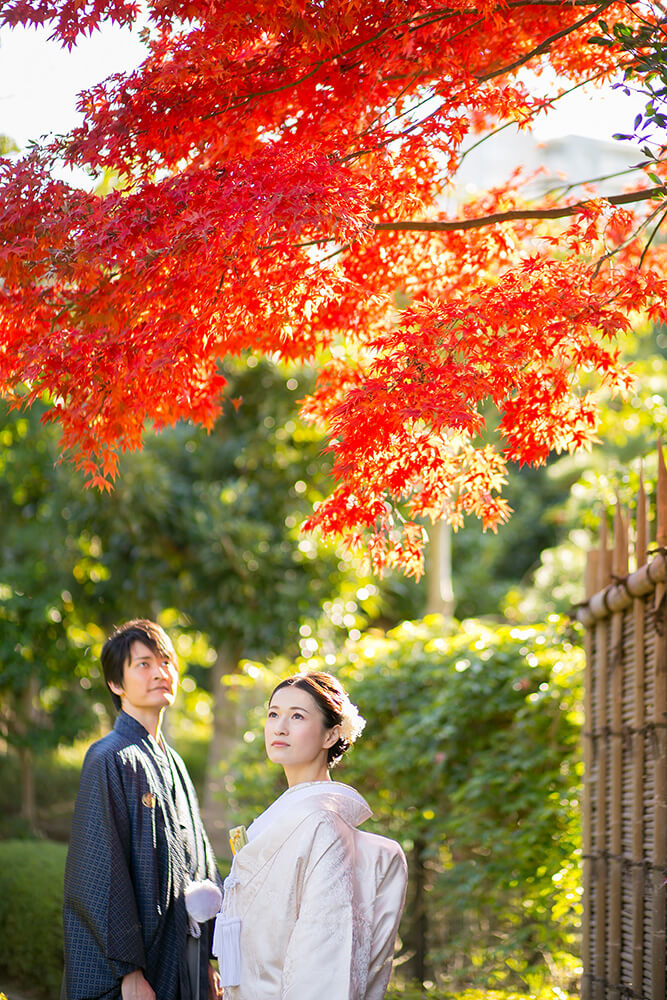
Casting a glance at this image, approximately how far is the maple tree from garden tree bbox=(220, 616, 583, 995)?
7.09ft

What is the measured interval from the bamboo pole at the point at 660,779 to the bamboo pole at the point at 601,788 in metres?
0.60

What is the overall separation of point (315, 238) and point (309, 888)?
71.2 inches

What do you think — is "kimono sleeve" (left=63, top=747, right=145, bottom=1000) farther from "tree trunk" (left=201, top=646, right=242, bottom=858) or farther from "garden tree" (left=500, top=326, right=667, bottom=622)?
"tree trunk" (left=201, top=646, right=242, bottom=858)

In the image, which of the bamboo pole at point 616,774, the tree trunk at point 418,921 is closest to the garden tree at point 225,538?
the tree trunk at point 418,921

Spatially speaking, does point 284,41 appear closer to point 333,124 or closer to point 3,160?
point 333,124

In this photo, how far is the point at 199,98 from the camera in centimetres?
297

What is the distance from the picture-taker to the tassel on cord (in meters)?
2.34

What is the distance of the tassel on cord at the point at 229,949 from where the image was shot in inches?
92.3

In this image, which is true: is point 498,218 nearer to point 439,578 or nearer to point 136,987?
point 136,987

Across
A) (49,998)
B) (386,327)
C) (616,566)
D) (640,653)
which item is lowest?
(49,998)

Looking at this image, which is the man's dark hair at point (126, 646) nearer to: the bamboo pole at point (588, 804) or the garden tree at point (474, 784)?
the bamboo pole at point (588, 804)

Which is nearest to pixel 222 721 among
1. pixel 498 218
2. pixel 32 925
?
pixel 32 925

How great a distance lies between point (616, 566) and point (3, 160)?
2.41m

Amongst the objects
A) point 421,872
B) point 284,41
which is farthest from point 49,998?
point 284,41
